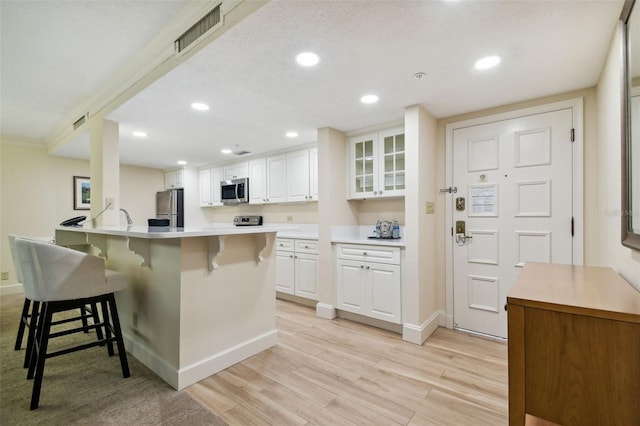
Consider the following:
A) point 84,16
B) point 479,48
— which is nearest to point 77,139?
point 84,16

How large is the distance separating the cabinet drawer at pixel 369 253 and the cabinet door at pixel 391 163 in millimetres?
670

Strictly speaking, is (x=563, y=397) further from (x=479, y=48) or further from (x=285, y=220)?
(x=285, y=220)

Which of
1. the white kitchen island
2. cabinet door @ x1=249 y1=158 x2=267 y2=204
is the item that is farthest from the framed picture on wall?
the white kitchen island

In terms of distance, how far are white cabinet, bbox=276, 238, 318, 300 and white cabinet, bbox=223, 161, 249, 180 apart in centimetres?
173

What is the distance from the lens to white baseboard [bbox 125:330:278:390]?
197 centimetres

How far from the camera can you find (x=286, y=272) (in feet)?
13.2

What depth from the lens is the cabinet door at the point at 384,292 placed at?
2902 millimetres

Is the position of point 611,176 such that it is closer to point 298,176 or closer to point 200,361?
point 200,361

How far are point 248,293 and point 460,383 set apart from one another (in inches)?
67.0

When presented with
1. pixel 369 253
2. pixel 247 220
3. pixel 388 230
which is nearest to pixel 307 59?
pixel 369 253

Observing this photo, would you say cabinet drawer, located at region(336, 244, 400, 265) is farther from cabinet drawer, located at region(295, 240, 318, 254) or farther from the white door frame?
the white door frame

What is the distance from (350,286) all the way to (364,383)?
1.27 meters

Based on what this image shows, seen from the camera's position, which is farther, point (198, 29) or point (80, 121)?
point (80, 121)

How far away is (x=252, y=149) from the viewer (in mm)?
4586
